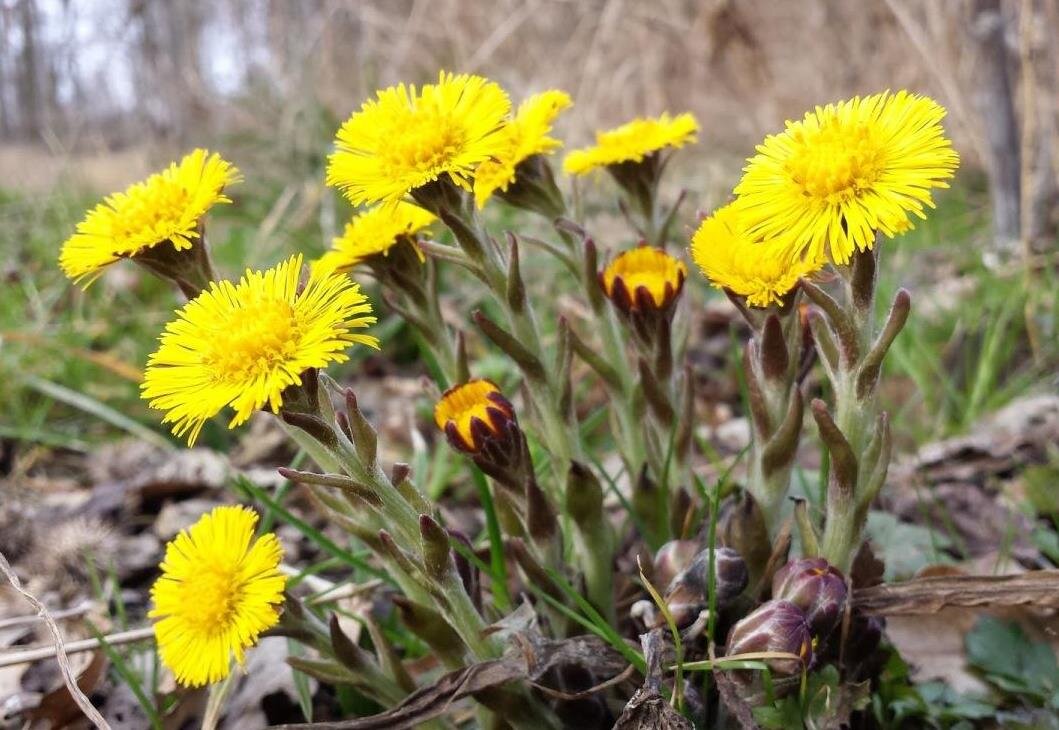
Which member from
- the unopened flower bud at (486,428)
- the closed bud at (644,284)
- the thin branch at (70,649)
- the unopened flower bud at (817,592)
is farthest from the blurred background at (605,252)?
the unopened flower bud at (486,428)

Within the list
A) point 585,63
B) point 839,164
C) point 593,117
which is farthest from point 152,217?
point 585,63

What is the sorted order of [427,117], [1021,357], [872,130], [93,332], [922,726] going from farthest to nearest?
1. [93,332]
2. [1021,357]
3. [922,726]
4. [427,117]
5. [872,130]

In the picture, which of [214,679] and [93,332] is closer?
[214,679]

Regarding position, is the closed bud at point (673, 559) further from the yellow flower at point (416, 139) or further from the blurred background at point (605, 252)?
the yellow flower at point (416, 139)

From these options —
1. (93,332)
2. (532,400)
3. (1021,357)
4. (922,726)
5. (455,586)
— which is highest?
(93,332)

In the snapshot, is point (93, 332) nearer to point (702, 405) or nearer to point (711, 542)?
point (702, 405)

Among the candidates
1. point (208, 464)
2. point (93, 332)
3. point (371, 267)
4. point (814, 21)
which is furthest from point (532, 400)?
point (814, 21)

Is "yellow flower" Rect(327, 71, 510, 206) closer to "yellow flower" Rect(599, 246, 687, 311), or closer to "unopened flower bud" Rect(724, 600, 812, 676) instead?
"yellow flower" Rect(599, 246, 687, 311)
